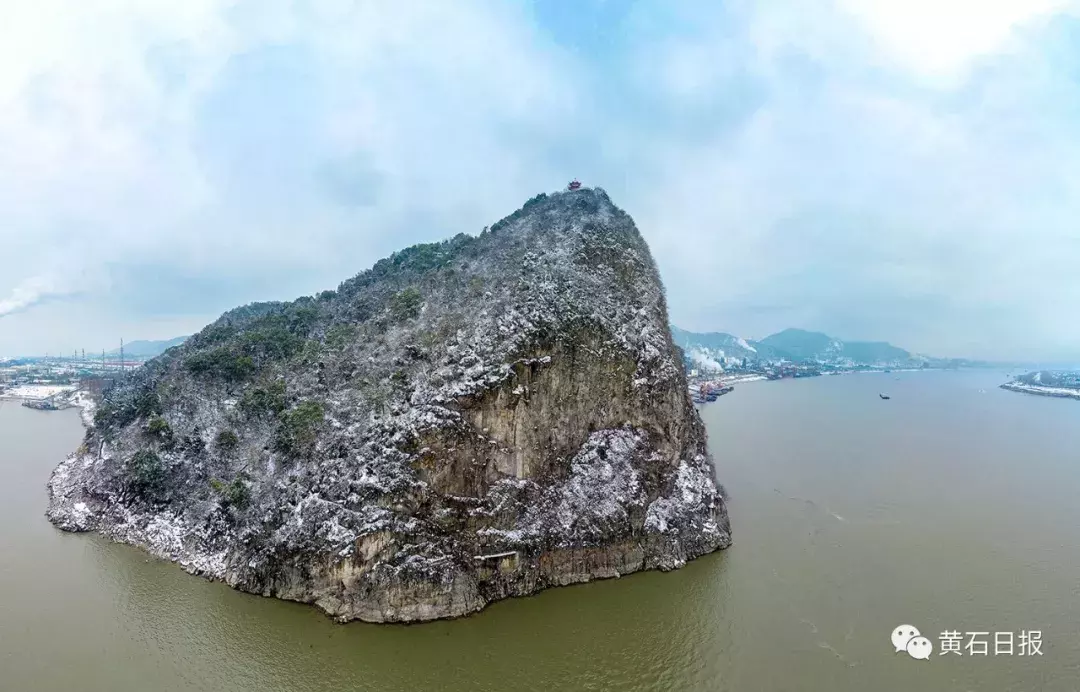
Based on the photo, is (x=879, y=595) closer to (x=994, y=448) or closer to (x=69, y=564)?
(x=69, y=564)

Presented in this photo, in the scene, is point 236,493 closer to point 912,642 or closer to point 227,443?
point 227,443

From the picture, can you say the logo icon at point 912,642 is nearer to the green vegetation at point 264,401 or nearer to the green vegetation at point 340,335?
the green vegetation at point 340,335

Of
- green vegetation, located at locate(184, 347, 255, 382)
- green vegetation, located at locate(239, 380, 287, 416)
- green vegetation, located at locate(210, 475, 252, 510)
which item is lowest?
green vegetation, located at locate(210, 475, 252, 510)

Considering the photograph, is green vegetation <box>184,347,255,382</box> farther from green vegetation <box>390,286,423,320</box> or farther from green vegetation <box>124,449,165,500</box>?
green vegetation <box>390,286,423,320</box>

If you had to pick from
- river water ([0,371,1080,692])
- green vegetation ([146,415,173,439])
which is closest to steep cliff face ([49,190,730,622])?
green vegetation ([146,415,173,439])

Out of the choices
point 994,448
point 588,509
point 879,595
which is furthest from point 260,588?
point 994,448

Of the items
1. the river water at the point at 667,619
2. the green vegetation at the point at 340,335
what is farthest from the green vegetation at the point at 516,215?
the river water at the point at 667,619
